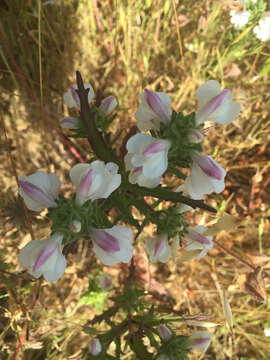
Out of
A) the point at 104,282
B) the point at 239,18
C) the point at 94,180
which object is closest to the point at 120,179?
the point at 94,180

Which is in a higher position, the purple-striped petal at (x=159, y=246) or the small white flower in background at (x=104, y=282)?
the purple-striped petal at (x=159, y=246)

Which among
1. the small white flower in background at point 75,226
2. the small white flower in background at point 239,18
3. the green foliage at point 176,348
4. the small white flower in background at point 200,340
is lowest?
the small white flower in background at point 200,340

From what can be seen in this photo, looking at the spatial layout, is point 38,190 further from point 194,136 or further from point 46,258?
point 194,136

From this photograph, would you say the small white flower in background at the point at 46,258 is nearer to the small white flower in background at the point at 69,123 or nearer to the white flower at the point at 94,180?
the white flower at the point at 94,180

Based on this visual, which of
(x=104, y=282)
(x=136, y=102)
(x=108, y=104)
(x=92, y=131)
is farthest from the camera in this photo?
(x=136, y=102)

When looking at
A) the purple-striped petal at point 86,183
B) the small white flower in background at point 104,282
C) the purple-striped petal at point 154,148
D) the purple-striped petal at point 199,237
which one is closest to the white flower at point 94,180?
the purple-striped petal at point 86,183

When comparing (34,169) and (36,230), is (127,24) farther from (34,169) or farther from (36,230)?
(36,230)
